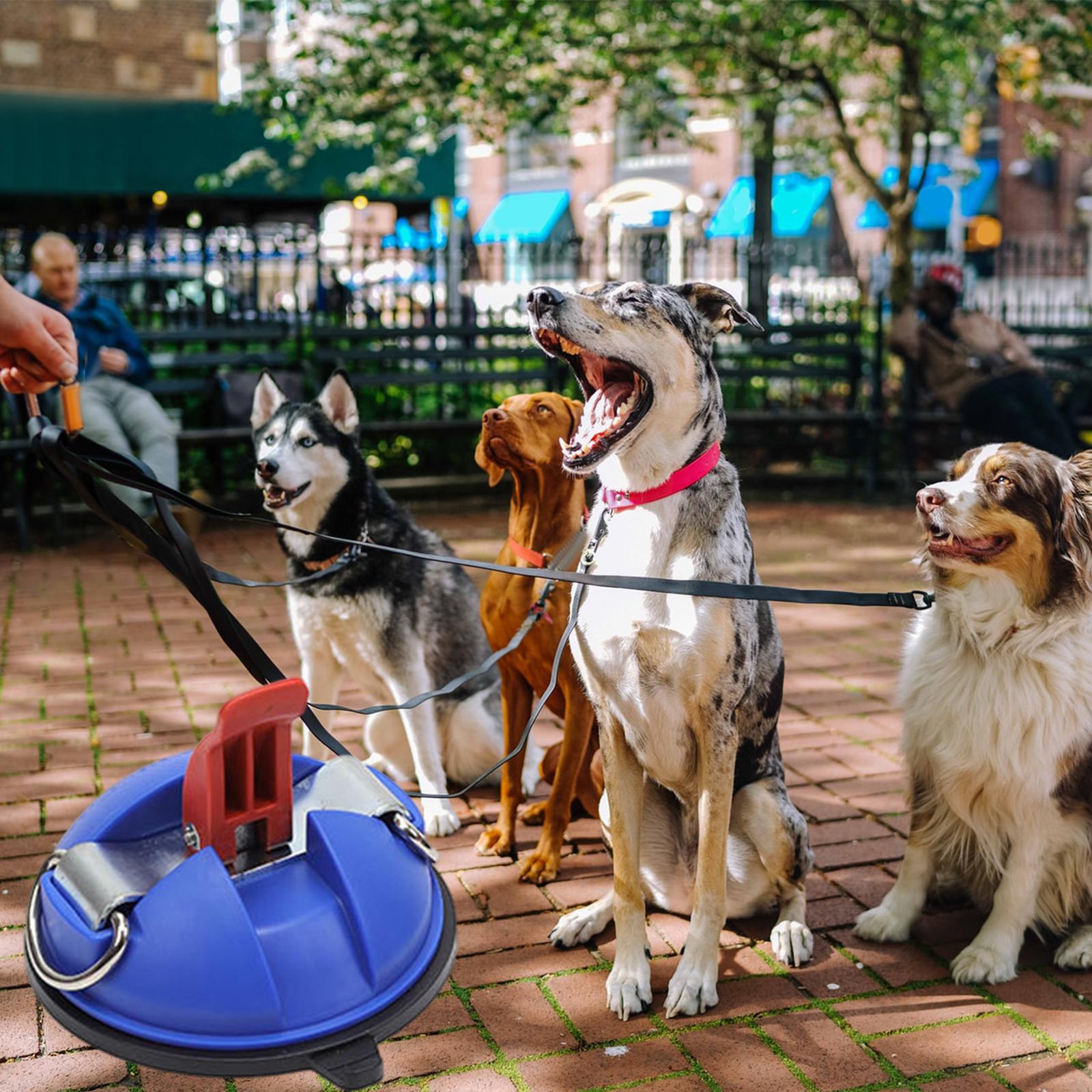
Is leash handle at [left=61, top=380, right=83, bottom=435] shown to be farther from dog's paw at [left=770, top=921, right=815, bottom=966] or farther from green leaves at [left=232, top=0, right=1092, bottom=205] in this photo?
green leaves at [left=232, top=0, right=1092, bottom=205]

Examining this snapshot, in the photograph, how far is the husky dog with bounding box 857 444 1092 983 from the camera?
2965mm

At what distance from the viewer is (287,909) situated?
188 cm

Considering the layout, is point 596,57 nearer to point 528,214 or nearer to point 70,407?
point 70,407

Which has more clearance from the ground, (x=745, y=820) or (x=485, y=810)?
(x=745, y=820)

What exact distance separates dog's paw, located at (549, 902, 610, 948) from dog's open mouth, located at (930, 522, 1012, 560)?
1402 mm

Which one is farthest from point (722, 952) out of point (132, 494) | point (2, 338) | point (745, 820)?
point (132, 494)

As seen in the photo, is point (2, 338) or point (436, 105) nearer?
point (2, 338)

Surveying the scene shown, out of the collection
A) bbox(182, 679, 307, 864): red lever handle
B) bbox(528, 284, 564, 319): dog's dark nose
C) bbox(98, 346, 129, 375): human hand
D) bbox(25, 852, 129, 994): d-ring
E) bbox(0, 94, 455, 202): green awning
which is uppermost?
bbox(0, 94, 455, 202): green awning

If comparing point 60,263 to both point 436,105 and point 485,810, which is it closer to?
point 436,105

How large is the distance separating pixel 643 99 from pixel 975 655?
11.4 m

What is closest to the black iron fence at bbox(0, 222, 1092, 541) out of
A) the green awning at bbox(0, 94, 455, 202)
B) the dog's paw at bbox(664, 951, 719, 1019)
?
the green awning at bbox(0, 94, 455, 202)

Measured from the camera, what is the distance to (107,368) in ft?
27.1

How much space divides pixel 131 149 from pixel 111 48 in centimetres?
444

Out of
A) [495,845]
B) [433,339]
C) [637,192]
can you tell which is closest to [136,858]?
[495,845]
